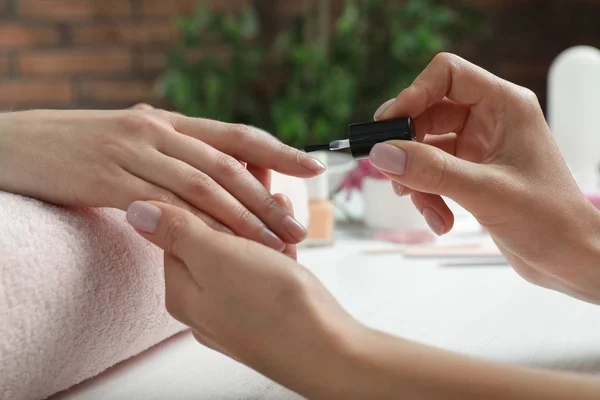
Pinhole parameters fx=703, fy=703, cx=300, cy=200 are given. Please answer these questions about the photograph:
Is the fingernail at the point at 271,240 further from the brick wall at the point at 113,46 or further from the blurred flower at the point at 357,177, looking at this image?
the brick wall at the point at 113,46

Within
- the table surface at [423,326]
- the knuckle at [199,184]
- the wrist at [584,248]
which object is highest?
A: the knuckle at [199,184]

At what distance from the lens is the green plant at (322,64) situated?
7.66ft

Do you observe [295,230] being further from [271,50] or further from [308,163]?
[271,50]

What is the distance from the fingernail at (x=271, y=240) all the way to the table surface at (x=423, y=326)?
11cm

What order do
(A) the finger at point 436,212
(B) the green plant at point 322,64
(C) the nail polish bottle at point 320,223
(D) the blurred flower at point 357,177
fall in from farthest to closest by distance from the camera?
(B) the green plant at point 322,64, (D) the blurred flower at point 357,177, (C) the nail polish bottle at point 320,223, (A) the finger at point 436,212

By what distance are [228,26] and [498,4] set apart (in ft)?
3.45

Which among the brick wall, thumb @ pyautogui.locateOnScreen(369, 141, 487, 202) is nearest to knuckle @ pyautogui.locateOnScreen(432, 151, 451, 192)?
thumb @ pyautogui.locateOnScreen(369, 141, 487, 202)

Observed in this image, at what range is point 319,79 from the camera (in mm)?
2354

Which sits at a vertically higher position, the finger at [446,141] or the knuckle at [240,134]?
the knuckle at [240,134]

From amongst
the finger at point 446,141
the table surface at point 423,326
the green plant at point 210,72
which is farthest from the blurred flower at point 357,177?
the green plant at point 210,72

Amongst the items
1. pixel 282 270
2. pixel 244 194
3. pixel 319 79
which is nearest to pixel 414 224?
pixel 244 194

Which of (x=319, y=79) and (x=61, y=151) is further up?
(x=61, y=151)

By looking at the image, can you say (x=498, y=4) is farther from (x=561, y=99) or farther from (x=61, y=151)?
(x=61, y=151)

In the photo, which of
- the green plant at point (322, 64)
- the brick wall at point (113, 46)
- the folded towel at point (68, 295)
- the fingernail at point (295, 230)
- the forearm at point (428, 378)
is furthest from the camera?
the brick wall at point (113, 46)
